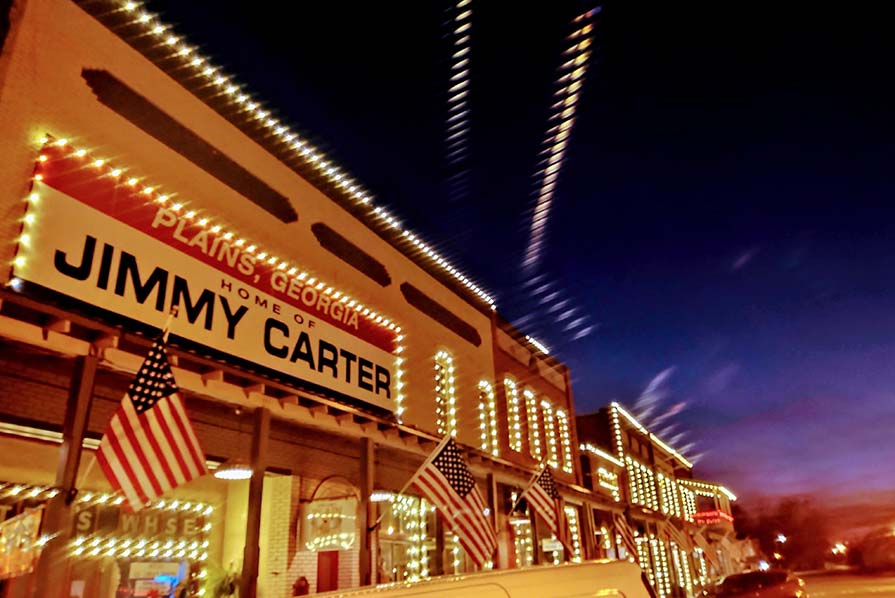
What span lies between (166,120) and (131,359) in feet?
14.7

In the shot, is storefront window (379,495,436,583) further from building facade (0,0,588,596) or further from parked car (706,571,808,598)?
parked car (706,571,808,598)

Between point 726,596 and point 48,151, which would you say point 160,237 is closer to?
point 48,151

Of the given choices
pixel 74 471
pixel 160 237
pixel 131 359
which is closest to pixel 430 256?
pixel 160 237

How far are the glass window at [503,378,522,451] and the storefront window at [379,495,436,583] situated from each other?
5398 millimetres

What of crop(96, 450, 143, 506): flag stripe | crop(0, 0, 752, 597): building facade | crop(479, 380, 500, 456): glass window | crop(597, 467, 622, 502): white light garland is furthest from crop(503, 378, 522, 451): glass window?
crop(96, 450, 143, 506): flag stripe

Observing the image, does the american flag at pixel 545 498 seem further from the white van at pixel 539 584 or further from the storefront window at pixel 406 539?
the white van at pixel 539 584

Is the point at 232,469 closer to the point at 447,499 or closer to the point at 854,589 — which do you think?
the point at 447,499

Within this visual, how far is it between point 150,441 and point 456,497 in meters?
5.83

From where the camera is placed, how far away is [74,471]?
24.8ft

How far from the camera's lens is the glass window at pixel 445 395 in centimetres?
1789

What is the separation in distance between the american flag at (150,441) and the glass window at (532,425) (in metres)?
16.5

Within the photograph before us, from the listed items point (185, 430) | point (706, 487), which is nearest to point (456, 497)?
point (185, 430)

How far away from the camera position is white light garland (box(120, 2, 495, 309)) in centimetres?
1154

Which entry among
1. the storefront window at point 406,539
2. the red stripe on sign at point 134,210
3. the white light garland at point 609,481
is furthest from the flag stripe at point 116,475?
the white light garland at point 609,481
